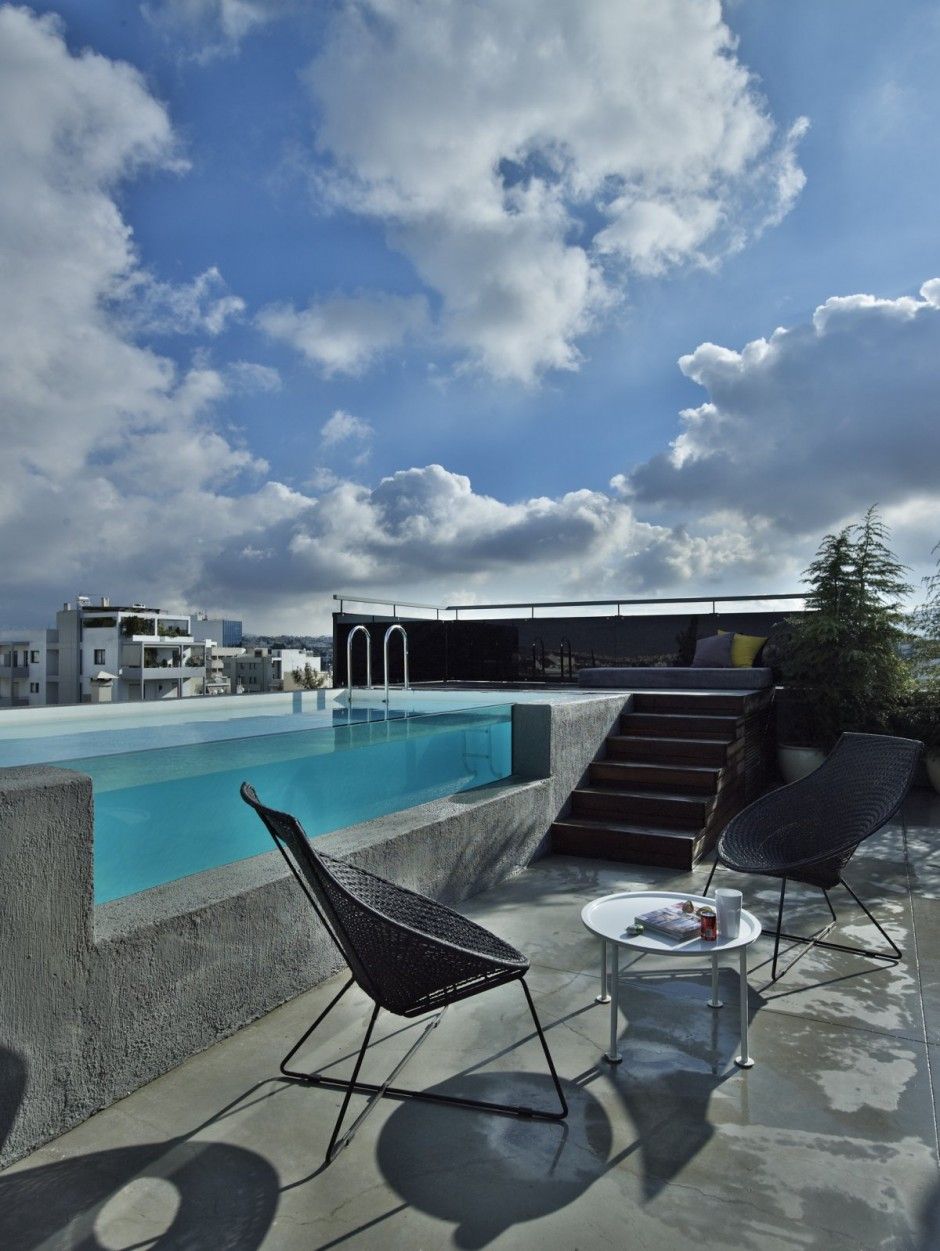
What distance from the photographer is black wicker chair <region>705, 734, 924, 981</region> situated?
2.98 metres

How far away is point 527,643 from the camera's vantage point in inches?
412

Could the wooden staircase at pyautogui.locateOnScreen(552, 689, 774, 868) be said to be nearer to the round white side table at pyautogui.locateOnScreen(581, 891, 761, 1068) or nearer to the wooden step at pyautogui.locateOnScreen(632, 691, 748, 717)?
the wooden step at pyautogui.locateOnScreen(632, 691, 748, 717)

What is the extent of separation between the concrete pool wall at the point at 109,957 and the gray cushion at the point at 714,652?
6.07 m

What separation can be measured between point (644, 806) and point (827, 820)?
4.38 feet

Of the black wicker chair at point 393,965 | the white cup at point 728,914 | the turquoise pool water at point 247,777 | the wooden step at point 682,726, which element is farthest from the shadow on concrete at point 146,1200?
the wooden step at point 682,726

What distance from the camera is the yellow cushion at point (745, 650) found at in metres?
8.27

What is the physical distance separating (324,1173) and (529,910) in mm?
1936

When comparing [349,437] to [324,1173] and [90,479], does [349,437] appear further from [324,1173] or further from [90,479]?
[324,1173]

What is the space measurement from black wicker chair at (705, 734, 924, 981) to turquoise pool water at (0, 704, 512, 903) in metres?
1.52

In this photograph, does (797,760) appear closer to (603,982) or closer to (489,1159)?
(603,982)

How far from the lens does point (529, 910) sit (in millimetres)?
3525

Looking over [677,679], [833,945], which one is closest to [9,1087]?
[833,945]

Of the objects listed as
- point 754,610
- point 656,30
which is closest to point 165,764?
point 656,30

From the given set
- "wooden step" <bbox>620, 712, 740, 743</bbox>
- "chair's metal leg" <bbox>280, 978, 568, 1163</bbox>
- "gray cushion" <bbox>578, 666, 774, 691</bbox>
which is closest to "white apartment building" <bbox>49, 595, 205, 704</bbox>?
"gray cushion" <bbox>578, 666, 774, 691</bbox>
